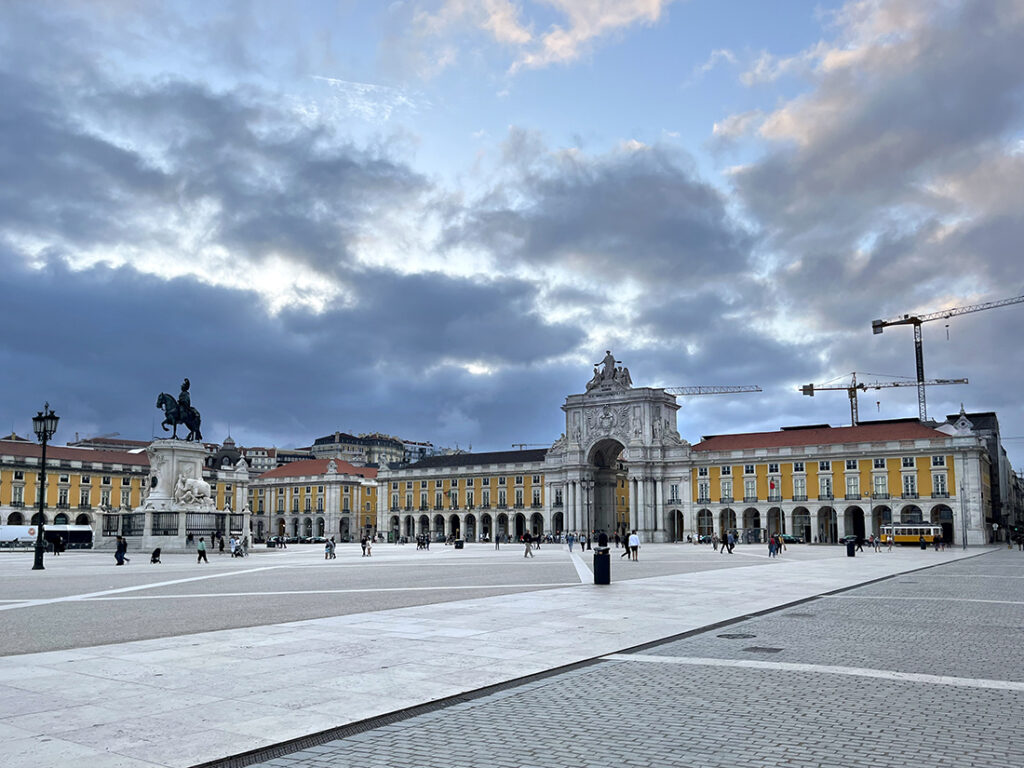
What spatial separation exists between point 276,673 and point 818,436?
100 metres

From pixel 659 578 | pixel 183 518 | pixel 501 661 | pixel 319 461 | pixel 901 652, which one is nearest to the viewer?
pixel 501 661

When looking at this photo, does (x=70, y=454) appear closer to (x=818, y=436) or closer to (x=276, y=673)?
(x=818, y=436)

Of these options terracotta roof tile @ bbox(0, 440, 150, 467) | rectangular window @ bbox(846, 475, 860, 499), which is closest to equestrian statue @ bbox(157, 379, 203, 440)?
terracotta roof tile @ bbox(0, 440, 150, 467)

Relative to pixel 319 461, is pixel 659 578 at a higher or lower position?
lower

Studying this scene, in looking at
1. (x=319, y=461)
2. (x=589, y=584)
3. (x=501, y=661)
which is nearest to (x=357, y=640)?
(x=501, y=661)

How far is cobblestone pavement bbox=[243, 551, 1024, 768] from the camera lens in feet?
24.5

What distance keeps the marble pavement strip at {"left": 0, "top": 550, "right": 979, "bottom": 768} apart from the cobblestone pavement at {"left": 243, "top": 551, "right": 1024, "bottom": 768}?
0.70 m

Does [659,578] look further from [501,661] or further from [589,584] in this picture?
[501,661]

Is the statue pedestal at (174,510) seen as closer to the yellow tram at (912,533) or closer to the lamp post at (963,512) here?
the yellow tram at (912,533)

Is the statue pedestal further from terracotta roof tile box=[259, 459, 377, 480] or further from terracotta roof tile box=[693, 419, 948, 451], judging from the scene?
terracotta roof tile box=[259, 459, 377, 480]

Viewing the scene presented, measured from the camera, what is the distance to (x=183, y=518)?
58.5m

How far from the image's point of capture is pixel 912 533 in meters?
81.8

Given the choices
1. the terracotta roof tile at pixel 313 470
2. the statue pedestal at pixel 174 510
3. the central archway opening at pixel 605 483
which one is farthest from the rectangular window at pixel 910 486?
the terracotta roof tile at pixel 313 470

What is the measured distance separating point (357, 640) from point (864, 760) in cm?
859
